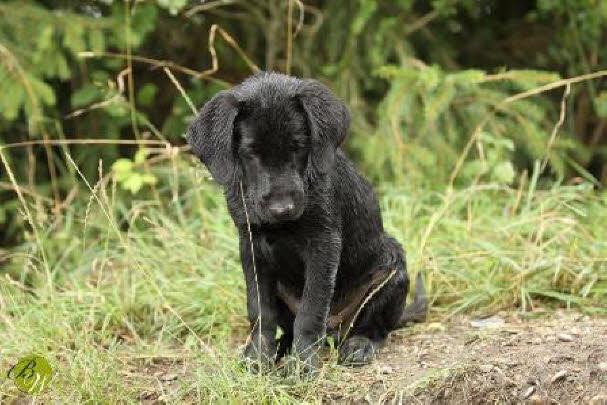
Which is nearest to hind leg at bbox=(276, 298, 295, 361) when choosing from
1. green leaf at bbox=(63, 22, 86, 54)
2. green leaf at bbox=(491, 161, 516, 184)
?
green leaf at bbox=(491, 161, 516, 184)

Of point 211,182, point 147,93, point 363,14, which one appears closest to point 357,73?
point 363,14

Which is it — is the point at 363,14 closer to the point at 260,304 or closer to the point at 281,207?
the point at 260,304

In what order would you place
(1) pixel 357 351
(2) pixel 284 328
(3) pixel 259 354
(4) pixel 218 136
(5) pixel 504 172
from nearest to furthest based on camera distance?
(4) pixel 218 136
(3) pixel 259 354
(1) pixel 357 351
(2) pixel 284 328
(5) pixel 504 172

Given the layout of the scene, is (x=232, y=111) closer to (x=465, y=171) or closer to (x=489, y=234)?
(x=489, y=234)

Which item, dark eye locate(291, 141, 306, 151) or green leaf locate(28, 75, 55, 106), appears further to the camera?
green leaf locate(28, 75, 55, 106)

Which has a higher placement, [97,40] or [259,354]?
[97,40]

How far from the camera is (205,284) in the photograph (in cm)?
532

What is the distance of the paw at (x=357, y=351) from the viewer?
422 centimetres

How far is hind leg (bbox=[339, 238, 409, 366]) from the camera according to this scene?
4367 millimetres

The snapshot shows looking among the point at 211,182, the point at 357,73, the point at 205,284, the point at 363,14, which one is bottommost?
the point at 205,284

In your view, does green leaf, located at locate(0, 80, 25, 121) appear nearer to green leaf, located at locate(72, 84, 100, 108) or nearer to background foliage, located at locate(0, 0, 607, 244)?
background foliage, located at locate(0, 0, 607, 244)

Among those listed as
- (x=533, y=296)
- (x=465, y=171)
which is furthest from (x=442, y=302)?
(x=465, y=171)

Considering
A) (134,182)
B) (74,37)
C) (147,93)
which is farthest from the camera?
(147,93)

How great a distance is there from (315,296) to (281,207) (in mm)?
540
